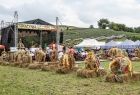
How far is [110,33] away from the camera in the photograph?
107 metres

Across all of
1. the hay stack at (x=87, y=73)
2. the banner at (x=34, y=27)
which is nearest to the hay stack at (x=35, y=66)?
the hay stack at (x=87, y=73)

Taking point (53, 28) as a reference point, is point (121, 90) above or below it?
below

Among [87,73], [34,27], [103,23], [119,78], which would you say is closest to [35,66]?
[87,73]

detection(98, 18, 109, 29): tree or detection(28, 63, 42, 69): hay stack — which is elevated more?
detection(98, 18, 109, 29): tree

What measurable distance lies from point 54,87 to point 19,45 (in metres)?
19.7

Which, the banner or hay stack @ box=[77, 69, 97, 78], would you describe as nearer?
hay stack @ box=[77, 69, 97, 78]

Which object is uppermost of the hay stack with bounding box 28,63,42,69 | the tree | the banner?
the tree

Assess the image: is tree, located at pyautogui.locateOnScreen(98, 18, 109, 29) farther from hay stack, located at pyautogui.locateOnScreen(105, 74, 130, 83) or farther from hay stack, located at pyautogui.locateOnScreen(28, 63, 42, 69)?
hay stack, located at pyautogui.locateOnScreen(105, 74, 130, 83)

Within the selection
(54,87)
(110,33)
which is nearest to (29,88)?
(54,87)

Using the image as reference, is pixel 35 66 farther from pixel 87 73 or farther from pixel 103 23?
pixel 103 23

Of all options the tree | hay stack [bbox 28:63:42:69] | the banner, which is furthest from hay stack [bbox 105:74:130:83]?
the tree

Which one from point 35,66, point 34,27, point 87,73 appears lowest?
point 35,66

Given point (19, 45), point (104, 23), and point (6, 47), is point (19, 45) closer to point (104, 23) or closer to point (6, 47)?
point (6, 47)

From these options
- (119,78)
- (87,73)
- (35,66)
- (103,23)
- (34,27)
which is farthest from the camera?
(103,23)
